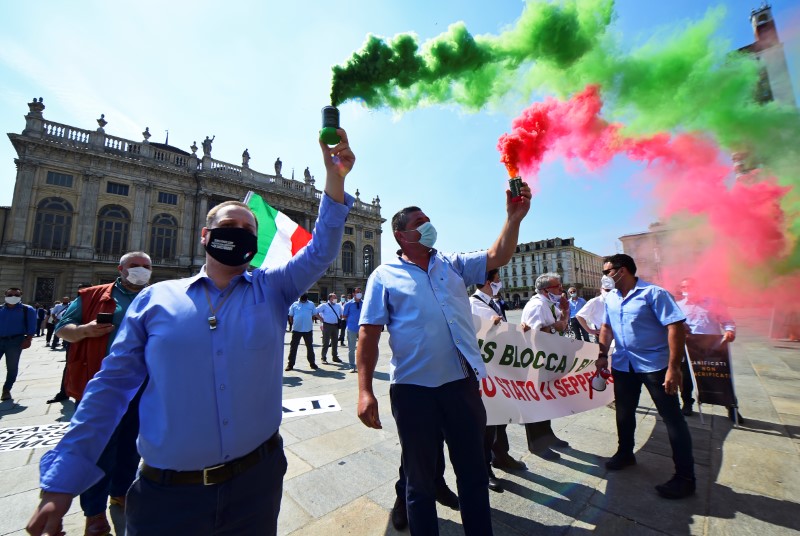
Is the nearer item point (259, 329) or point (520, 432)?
point (259, 329)

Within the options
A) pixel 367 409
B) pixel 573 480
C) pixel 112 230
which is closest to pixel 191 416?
pixel 367 409

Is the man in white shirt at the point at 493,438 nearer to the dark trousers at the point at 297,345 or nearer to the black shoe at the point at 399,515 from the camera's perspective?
the black shoe at the point at 399,515

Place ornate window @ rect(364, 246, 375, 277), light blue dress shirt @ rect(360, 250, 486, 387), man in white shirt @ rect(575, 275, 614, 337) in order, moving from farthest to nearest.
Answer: ornate window @ rect(364, 246, 375, 277) → man in white shirt @ rect(575, 275, 614, 337) → light blue dress shirt @ rect(360, 250, 486, 387)

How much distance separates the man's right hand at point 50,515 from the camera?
42.4 inches

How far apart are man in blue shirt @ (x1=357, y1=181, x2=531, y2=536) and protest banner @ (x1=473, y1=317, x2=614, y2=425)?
4.62 feet

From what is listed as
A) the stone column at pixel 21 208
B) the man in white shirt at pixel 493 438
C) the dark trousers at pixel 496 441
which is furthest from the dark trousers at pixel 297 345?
the stone column at pixel 21 208

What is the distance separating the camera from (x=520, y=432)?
423 cm

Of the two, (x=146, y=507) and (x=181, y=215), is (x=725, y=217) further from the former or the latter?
(x=181, y=215)

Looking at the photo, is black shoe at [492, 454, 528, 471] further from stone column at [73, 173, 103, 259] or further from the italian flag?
stone column at [73, 173, 103, 259]

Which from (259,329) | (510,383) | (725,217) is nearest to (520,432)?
(510,383)

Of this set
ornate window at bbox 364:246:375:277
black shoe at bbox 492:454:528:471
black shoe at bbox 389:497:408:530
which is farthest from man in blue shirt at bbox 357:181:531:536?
ornate window at bbox 364:246:375:277

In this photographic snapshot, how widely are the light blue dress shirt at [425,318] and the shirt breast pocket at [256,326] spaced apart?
787 millimetres

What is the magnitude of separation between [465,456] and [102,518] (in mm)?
2665

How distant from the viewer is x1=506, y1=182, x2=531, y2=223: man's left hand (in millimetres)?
2391
